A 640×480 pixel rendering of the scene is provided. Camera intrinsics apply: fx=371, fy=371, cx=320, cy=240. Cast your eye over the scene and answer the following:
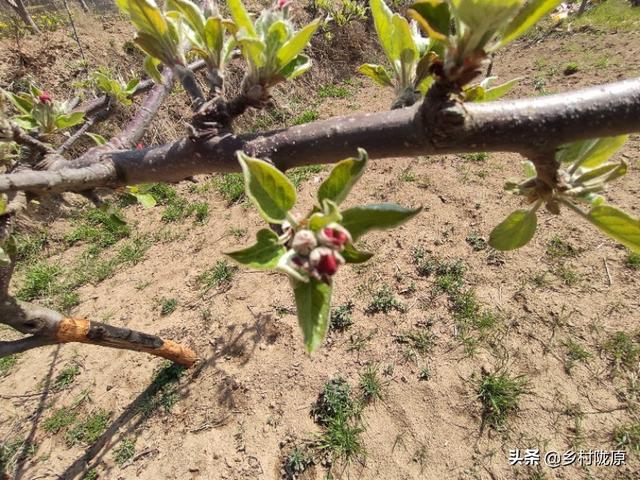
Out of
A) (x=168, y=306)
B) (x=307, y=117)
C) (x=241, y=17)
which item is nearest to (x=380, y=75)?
(x=241, y=17)

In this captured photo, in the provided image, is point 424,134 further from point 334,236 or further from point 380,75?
point 380,75

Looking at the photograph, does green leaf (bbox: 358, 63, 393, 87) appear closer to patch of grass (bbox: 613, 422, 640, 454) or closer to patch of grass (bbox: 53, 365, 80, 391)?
patch of grass (bbox: 613, 422, 640, 454)

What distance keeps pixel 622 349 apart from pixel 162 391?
4819mm

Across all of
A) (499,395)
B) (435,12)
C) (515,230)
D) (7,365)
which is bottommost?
(7,365)

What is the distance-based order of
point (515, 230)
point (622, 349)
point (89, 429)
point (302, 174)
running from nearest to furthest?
point (515, 230) → point (622, 349) → point (89, 429) → point (302, 174)

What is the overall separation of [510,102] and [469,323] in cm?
390

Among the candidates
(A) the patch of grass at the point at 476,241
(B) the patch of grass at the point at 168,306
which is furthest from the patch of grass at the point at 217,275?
(A) the patch of grass at the point at 476,241

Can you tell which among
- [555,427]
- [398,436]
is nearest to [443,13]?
[398,436]

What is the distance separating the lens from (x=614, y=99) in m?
0.62

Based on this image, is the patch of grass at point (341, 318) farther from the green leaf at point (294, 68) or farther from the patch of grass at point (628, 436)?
the green leaf at point (294, 68)

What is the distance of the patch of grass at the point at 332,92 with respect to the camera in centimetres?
923

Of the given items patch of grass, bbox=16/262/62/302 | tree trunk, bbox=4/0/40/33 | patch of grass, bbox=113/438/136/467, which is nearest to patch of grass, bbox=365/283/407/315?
patch of grass, bbox=113/438/136/467

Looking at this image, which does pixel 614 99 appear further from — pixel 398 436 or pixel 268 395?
pixel 268 395

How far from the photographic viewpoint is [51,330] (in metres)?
2.13
